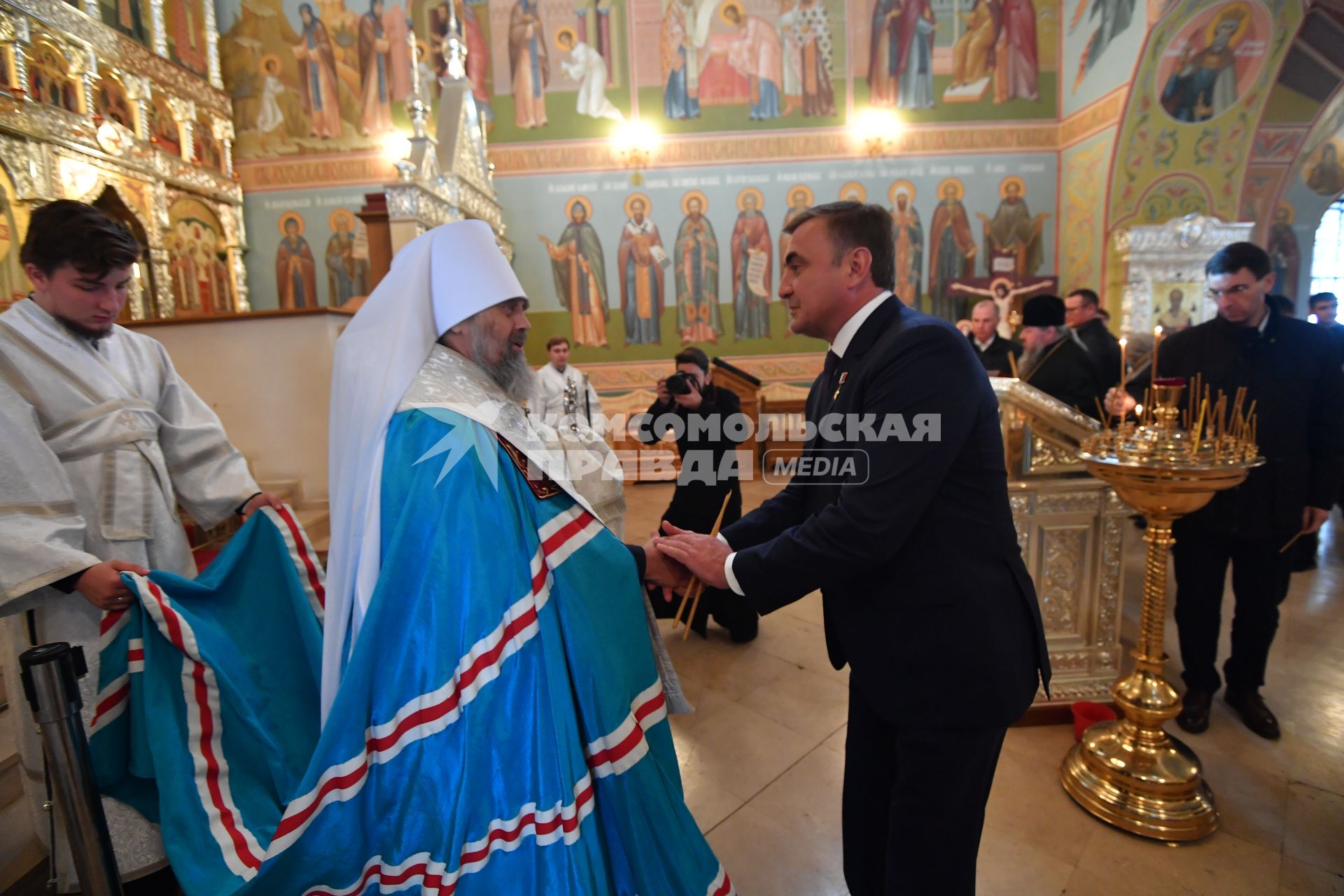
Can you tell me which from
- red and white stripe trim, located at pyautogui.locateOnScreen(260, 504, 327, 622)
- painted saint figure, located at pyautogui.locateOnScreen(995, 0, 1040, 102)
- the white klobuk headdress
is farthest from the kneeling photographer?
painted saint figure, located at pyautogui.locateOnScreen(995, 0, 1040, 102)

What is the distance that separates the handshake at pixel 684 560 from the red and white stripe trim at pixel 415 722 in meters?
0.45

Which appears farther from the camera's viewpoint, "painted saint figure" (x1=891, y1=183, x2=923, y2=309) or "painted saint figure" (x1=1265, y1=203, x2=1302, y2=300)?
"painted saint figure" (x1=891, y1=183, x2=923, y2=309)

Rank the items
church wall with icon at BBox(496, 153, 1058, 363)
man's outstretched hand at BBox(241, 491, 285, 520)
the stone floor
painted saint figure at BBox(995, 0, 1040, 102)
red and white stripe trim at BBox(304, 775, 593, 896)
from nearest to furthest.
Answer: red and white stripe trim at BBox(304, 775, 593, 896) < the stone floor < man's outstretched hand at BBox(241, 491, 285, 520) < painted saint figure at BBox(995, 0, 1040, 102) < church wall with icon at BBox(496, 153, 1058, 363)

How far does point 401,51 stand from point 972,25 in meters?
9.34

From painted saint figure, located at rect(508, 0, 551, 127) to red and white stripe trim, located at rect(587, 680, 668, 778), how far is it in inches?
420

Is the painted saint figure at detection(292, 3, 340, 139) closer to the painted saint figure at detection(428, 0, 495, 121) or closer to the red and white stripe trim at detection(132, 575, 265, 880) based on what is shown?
the painted saint figure at detection(428, 0, 495, 121)

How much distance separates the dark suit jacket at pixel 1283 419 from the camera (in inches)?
102

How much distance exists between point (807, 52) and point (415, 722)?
11626 mm

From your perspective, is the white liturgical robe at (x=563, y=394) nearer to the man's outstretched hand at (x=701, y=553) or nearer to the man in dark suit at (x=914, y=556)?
the man's outstretched hand at (x=701, y=553)

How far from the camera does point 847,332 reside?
1512 millimetres

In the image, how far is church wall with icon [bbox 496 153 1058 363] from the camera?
10.2 m

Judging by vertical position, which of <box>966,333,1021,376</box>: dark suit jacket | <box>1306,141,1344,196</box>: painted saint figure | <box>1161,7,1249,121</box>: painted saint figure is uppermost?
<box>1161,7,1249,121</box>: painted saint figure

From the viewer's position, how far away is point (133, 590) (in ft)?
5.54

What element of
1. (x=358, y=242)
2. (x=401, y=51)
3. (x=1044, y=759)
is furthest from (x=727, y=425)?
(x=401, y=51)
